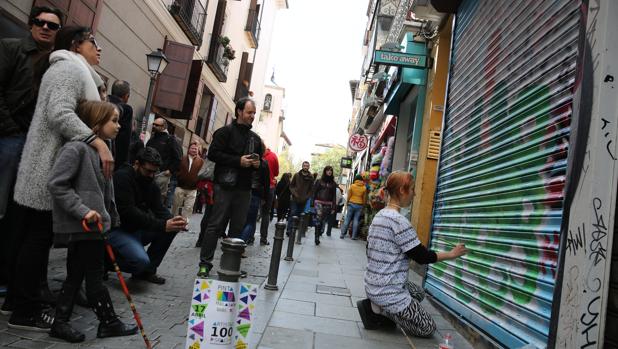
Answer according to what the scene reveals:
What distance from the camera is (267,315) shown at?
4.10 meters

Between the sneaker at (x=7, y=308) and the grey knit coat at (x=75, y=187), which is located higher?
the grey knit coat at (x=75, y=187)

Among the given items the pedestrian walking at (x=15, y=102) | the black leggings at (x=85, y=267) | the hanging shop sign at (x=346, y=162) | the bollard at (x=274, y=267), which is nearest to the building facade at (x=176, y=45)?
the pedestrian walking at (x=15, y=102)

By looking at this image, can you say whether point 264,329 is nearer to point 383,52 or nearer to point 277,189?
point 383,52

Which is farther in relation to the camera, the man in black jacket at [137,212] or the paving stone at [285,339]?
the man in black jacket at [137,212]

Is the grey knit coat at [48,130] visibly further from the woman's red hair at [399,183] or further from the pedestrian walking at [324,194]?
the pedestrian walking at [324,194]

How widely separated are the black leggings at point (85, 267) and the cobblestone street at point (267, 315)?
314 millimetres

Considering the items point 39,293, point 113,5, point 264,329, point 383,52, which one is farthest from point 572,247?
point 113,5

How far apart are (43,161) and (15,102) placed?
536 mm

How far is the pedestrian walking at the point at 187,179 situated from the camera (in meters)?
8.52

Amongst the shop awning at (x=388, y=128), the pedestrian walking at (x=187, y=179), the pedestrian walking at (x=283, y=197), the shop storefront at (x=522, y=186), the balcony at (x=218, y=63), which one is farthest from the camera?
the balcony at (x=218, y=63)

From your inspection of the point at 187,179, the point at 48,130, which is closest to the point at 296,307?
the point at 48,130

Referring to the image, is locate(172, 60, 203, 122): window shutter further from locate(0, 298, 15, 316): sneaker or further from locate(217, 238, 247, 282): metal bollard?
locate(217, 238, 247, 282): metal bollard

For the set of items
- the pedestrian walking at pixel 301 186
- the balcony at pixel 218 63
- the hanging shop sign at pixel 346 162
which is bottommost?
the pedestrian walking at pixel 301 186

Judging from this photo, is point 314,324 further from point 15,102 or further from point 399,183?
point 15,102
